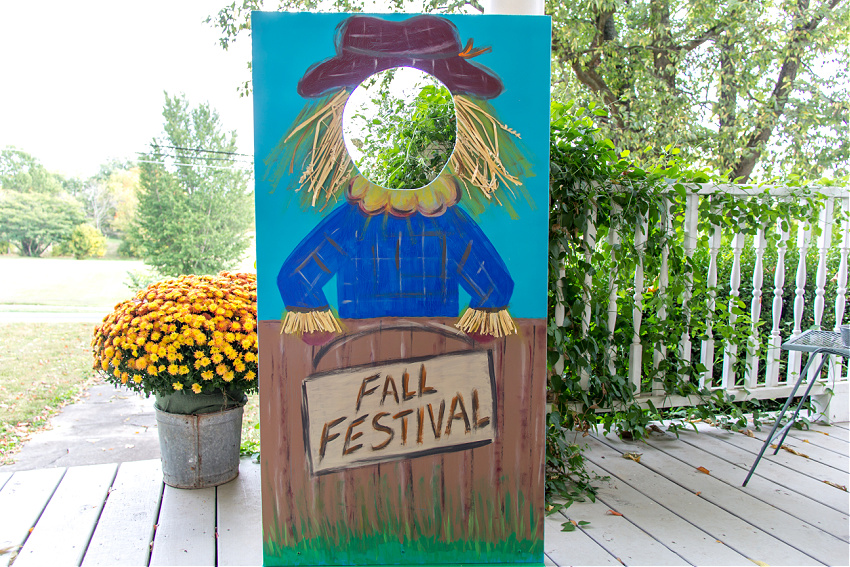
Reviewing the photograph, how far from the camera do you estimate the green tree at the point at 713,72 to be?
16.2 ft

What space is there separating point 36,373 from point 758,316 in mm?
6280

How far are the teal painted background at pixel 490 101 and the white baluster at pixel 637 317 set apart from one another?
3.84ft

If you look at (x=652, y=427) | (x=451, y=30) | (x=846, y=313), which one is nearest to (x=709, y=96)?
(x=846, y=313)

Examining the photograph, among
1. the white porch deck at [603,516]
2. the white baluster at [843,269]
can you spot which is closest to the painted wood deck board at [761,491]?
the white porch deck at [603,516]

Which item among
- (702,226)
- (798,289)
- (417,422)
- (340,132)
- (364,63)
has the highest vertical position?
(364,63)

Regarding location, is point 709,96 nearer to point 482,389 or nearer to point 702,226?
point 702,226

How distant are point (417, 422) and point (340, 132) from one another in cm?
70

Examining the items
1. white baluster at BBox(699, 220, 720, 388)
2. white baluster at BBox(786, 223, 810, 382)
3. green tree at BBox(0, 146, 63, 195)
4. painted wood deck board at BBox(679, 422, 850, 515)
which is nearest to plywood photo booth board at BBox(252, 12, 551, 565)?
painted wood deck board at BBox(679, 422, 850, 515)

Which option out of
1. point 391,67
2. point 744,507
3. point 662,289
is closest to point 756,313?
point 662,289

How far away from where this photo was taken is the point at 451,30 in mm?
1205

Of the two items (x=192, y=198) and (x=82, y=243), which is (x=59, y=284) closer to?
(x=82, y=243)

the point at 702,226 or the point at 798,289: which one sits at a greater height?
the point at 702,226

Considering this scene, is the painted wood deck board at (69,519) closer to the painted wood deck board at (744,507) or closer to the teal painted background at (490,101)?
the teal painted background at (490,101)

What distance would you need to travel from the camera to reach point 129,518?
1.74 m
